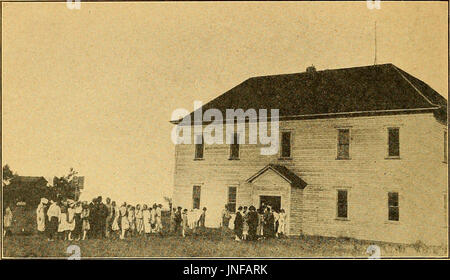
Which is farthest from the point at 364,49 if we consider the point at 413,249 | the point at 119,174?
the point at 119,174

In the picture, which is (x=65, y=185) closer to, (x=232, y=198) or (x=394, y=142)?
(x=232, y=198)

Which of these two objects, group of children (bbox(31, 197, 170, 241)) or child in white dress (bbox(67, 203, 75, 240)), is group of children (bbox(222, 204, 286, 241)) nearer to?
group of children (bbox(31, 197, 170, 241))

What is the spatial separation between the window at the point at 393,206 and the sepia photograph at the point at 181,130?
1.2 inches

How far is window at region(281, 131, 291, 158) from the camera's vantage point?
475 inches

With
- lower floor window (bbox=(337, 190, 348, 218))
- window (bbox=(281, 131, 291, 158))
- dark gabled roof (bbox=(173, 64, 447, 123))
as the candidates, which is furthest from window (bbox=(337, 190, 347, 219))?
dark gabled roof (bbox=(173, 64, 447, 123))

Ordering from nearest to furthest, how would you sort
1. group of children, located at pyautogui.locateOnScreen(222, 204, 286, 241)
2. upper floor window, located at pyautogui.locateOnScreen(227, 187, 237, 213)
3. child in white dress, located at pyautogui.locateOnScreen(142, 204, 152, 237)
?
child in white dress, located at pyautogui.locateOnScreen(142, 204, 152, 237), group of children, located at pyautogui.locateOnScreen(222, 204, 286, 241), upper floor window, located at pyautogui.locateOnScreen(227, 187, 237, 213)

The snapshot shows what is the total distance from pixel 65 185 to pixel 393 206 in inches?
290

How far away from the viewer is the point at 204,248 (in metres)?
10.0

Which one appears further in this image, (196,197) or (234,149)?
(234,149)

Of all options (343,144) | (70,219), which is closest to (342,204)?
(343,144)

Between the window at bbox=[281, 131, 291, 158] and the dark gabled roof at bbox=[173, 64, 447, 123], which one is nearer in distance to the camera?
the dark gabled roof at bbox=[173, 64, 447, 123]

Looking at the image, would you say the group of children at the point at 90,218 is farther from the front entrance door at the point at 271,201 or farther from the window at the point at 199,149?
the front entrance door at the point at 271,201

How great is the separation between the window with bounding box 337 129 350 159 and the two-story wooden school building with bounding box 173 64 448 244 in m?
0.02
